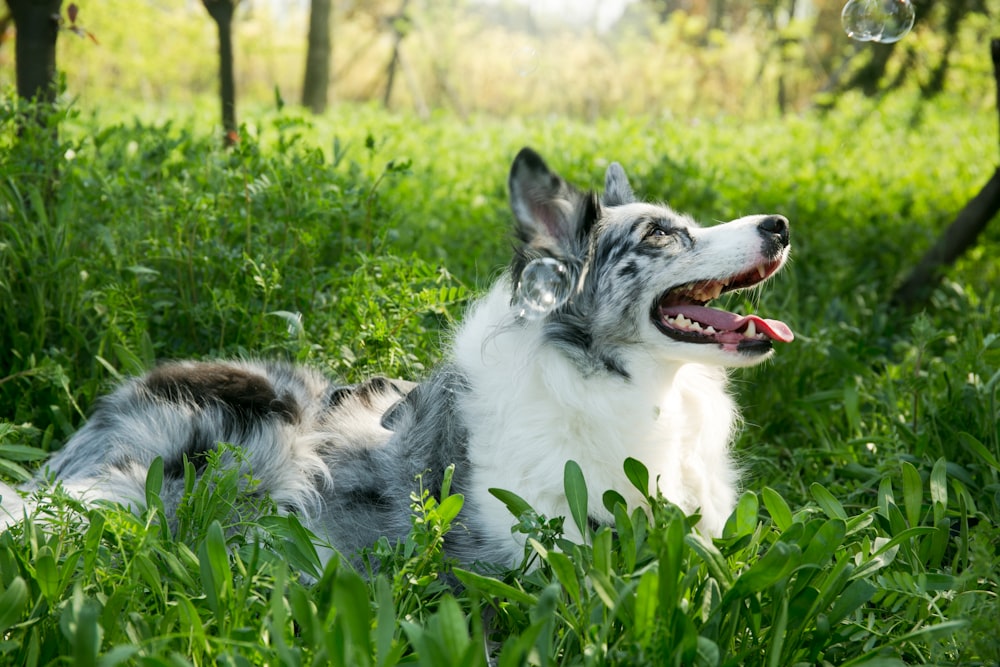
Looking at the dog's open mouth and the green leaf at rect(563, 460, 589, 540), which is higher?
the dog's open mouth

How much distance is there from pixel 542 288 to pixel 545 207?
1.12ft

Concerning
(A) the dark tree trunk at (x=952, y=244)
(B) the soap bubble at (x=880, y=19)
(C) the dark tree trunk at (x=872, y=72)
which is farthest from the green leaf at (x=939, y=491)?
(C) the dark tree trunk at (x=872, y=72)

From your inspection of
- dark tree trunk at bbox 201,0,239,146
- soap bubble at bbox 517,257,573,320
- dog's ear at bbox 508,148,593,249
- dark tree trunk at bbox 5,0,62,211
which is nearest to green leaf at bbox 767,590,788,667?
soap bubble at bbox 517,257,573,320

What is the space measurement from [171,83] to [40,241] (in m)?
20.8

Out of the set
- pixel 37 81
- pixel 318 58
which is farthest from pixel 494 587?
pixel 318 58

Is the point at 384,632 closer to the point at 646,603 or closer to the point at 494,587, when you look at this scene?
the point at 494,587

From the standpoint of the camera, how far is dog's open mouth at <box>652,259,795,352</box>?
2.85 m

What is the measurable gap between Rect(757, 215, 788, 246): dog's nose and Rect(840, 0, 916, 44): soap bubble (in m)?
1.60

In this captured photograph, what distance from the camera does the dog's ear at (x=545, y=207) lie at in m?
3.02

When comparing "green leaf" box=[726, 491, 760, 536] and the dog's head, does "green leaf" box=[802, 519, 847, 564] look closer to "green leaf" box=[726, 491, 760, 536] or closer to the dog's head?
"green leaf" box=[726, 491, 760, 536]

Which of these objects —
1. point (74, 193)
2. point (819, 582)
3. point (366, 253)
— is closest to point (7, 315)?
point (74, 193)

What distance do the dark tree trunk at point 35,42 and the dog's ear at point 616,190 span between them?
10.2 feet

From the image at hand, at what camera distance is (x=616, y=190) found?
11.5ft

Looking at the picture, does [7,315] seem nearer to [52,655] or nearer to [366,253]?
Answer: [366,253]
